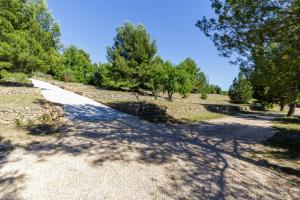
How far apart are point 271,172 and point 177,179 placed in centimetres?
342

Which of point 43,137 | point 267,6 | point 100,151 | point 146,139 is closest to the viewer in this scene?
point 100,151

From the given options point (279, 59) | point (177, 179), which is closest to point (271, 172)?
point (177, 179)

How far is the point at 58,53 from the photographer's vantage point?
1008 inches

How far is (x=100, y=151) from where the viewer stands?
7.54m

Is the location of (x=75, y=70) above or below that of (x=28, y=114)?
above

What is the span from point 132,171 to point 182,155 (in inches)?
92.9

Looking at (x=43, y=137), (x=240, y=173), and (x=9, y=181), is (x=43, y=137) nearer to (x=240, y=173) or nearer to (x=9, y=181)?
(x=9, y=181)

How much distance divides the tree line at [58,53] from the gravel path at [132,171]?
45.7 feet

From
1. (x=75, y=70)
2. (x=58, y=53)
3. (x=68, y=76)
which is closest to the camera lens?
(x=58, y=53)

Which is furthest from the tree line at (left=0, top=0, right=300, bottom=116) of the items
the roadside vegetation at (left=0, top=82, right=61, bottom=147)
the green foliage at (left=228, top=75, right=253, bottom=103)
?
the roadside vegetation at (left=0, top=82, right=61, bottom=147)

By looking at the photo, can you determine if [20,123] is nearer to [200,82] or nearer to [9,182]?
[9,182]

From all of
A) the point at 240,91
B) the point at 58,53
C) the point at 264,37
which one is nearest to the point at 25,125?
the point at 264,37

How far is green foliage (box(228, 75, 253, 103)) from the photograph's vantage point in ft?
124

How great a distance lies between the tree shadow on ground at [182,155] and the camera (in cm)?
559
